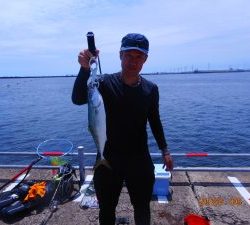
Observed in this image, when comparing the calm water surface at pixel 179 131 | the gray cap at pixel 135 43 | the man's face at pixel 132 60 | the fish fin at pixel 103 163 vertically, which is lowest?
the calm water surface at pixel 179 131

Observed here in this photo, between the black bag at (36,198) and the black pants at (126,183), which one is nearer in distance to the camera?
the black pants at (126,183)

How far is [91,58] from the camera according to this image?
355 centimetres

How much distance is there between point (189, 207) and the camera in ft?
20.4

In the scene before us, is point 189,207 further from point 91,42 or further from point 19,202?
point 91,42

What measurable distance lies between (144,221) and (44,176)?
421cm

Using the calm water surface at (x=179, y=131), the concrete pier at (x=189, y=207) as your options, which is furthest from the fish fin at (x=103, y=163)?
the calm water surface at (x=179, y=131)

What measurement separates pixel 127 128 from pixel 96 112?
609mm

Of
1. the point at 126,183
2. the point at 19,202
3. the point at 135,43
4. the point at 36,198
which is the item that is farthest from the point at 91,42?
the point at 19,202

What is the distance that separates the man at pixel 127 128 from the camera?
3955mm

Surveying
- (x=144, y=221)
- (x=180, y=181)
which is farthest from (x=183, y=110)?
(x=144, y=221)

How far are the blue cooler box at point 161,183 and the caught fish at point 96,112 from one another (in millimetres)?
3016

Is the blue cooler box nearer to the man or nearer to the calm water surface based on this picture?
the man

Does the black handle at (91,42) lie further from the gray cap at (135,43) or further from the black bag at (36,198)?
the black bag at (36,198)

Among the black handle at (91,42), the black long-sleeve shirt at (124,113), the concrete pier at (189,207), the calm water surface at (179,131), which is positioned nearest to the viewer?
the black handle at (91,42)
